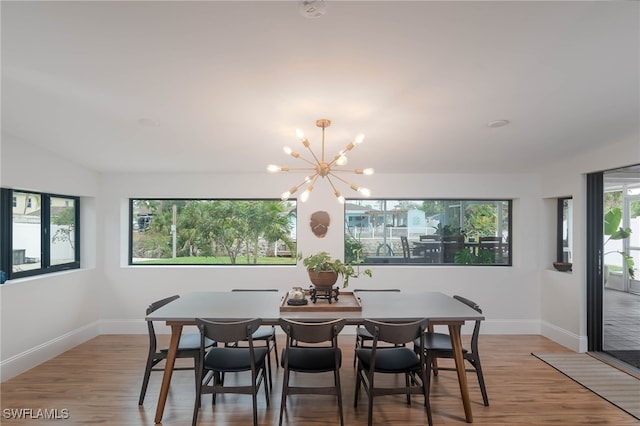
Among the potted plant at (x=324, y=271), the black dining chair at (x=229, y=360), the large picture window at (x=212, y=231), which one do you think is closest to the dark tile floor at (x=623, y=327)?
the potted plant at (x=324, y=271)

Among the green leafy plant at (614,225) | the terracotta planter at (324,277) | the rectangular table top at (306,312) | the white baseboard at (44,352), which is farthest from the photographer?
the green leafy plant at (614,225)

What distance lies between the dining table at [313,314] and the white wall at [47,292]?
1.70 metres

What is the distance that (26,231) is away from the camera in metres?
3.74

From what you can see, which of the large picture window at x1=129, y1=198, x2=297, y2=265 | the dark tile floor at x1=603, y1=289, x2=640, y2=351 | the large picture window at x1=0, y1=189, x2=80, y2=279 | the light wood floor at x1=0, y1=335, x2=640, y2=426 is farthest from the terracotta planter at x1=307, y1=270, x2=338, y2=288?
the dark tile floor at x1=603, y1=289, x2=640, y2=351

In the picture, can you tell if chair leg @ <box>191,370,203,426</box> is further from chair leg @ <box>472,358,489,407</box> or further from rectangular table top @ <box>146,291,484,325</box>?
chair leg @ <box>472,358,489,407</box>

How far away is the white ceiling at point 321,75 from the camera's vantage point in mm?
1827

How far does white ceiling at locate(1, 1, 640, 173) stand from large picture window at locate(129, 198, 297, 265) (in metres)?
1.23

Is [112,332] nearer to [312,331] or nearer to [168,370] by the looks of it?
[168,370]

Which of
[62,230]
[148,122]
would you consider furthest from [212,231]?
[148,122]

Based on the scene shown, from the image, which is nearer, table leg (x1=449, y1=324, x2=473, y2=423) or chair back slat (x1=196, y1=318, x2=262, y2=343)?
chair back slat (x1=196, y1=318, x2=262, y2=343)

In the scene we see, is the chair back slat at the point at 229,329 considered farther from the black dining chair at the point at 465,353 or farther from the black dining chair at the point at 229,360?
the black dining chair at the point at 465,353

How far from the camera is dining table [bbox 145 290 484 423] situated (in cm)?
260

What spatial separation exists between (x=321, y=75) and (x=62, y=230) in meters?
3.98

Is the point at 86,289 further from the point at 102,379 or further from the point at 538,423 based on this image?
the point at 538,423
